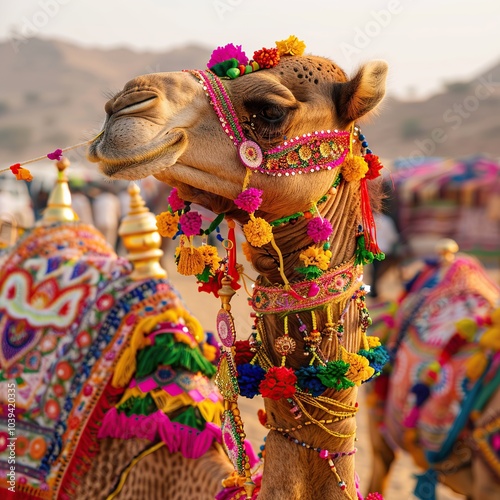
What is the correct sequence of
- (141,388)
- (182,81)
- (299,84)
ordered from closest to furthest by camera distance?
Answer: (182,81) → (299,84) → (141,388)

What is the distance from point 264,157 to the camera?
2305 mm

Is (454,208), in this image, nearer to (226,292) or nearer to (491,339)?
(491,339)

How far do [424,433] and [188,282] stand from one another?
481 inches

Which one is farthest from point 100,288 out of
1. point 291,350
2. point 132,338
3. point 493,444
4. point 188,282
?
point 188,282

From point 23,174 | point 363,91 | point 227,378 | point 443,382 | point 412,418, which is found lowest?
point 412,418

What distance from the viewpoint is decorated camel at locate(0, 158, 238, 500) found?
3.39 metres

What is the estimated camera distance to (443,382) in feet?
→ 18.0

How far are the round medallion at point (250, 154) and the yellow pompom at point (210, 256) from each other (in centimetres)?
33

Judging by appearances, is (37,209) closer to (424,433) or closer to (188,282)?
(188,282)

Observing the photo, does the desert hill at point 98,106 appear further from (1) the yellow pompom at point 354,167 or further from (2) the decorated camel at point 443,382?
(1) the yellow pompom at point 354,167

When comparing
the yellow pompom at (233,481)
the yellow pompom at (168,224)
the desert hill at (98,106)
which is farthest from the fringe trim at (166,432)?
the desert hill at (98,106)

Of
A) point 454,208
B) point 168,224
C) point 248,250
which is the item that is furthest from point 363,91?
point 454,208

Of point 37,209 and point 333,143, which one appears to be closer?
point 333,143

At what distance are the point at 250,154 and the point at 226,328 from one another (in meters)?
0.58
